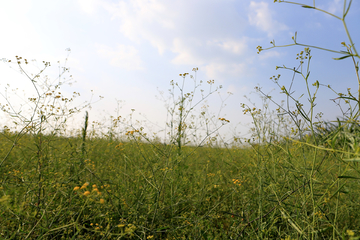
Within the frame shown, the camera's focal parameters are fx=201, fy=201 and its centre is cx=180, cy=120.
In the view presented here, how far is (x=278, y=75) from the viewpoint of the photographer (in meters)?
2.05

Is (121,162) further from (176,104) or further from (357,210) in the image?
(357,210)

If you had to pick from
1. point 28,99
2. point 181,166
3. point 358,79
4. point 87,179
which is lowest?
point 87,179

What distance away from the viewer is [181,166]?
3062mm

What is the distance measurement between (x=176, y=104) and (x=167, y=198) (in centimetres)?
157

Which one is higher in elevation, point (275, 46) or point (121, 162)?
point (275, 46)

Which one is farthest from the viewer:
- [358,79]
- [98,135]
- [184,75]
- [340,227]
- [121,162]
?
[98,135]

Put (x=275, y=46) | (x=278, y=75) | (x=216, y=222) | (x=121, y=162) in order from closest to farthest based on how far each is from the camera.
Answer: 1. (x=275, y=46)
2. (x=278, y=75)
3. (x=216, y=222)
4. (x=121, y=162)

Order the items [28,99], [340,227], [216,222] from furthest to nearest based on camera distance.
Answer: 1. [28,99]
2. [216,222]
3. [340,227]

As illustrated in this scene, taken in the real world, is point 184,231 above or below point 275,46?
below

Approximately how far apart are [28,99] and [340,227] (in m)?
4.24

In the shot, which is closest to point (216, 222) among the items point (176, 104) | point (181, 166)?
point (181, 166)

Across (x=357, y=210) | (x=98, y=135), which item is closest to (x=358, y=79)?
(x=357, y=210)

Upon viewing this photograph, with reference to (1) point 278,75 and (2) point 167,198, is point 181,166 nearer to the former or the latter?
(2) point 167,198

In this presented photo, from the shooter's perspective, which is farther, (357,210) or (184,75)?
(184,75)
